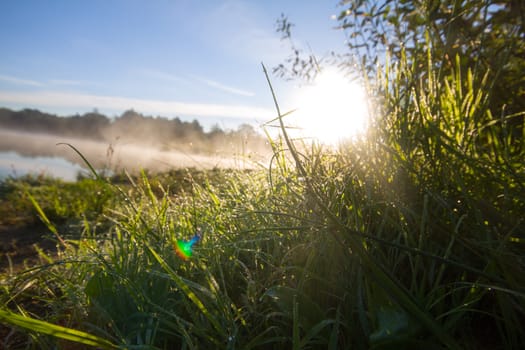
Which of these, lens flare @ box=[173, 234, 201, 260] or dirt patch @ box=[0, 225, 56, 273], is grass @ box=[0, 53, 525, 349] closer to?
lens flare @ box=[173, 234, 201, 260]

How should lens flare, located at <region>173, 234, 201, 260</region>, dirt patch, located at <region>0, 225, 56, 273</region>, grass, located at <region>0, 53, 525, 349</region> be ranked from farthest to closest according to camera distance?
dirt patch, located at <region>0, 225, 56, 273</region> → lens flare, located at <region>173, 234, 201, 260</region> → grass, located at <region>0, 53, 525, 349</region>

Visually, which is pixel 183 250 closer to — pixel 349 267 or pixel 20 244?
pixel 349 267

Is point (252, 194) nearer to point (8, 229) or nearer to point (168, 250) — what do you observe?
point (168, 250)

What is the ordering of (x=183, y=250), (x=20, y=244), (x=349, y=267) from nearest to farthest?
(x=349, y=267) → (x=183, y=250) → (x=20, y=244)

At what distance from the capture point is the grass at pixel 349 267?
25.8 inches

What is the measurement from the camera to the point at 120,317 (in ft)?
2.91

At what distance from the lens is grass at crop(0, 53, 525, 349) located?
65 cm

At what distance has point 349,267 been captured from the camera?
0.84 metres

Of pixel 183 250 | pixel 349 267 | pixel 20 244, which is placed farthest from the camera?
pixel 20 244

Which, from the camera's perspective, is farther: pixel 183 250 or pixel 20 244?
pixel 20 244

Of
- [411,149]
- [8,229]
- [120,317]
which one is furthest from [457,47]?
[8,229]

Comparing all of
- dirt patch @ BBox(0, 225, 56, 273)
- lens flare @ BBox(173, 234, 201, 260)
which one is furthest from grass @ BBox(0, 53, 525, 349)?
dirt patch @ BBox(0, 225, 56, 273)

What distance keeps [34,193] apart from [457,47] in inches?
194

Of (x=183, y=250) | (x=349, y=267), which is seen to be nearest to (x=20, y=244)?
(x=183, y=250)
